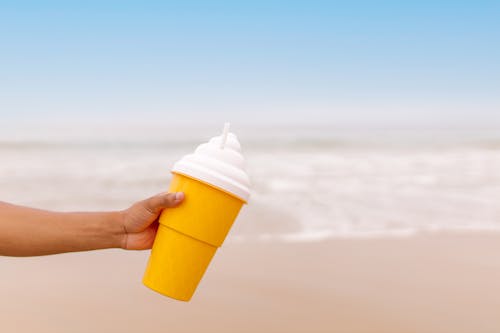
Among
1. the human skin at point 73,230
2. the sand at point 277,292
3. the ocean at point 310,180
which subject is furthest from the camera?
the ocean at point 310,180

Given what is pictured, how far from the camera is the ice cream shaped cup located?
69.2 inches

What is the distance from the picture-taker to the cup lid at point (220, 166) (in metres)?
1.74

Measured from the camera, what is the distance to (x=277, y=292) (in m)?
3.46

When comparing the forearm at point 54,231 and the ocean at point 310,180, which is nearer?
the forearm at point 54,231

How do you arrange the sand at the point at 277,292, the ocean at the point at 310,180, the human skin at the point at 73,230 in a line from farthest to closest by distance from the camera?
the ocean at the point at 310,180 < the sand at the point at 277,292 < the human skin at the point at 73,230

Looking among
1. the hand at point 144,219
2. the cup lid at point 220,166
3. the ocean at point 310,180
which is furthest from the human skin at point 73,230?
the ocean at point 310,180

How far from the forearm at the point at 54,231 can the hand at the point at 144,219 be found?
0.08ft

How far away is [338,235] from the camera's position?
4641mm

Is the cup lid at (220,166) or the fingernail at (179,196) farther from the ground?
the cup lid at (220,166)

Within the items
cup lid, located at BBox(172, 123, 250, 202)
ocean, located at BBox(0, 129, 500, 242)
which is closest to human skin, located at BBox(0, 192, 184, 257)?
cup lid, located at BBox(172, 123, 250, 202)

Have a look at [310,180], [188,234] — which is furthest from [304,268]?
[310,180]

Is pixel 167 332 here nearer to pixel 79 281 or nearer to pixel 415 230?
pixel 79 281

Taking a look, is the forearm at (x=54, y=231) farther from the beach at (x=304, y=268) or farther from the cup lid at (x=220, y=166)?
the beach at (x=304, y=268)

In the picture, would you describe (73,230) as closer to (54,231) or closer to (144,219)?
(54,231)
